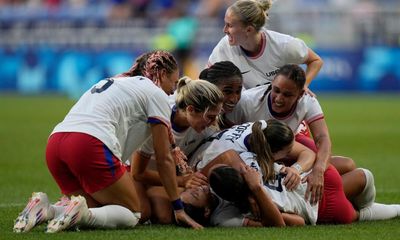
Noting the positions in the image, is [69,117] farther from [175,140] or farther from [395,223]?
[395,223]

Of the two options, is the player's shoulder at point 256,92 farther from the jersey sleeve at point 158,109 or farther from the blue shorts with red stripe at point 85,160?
the blue shorts with red stripe at point 85,160

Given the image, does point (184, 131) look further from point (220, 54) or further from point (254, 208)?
point (220, 54)

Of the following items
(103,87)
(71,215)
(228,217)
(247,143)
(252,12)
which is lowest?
(228,217)

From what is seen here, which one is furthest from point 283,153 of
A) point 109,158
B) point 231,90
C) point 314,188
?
point 109,158

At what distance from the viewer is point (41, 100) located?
25.4 metres

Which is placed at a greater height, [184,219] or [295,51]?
[295,51]

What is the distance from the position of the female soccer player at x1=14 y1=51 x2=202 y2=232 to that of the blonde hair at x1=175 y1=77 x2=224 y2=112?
15 centimetres

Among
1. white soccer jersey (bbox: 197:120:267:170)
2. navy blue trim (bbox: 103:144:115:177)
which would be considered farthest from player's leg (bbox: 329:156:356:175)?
navy blue trim (bbox: 103:144:115:177)

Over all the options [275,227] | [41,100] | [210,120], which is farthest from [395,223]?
[41,100]

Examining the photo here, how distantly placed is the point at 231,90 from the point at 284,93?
0.46 m

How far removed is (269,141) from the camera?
783cm

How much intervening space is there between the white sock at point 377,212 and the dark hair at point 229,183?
1.37 meters

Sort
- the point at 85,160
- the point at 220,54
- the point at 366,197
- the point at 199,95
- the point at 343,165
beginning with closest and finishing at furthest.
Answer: the point at 85,160 → the point at 199,95 → the point at 366,197 → the point at 343,165 → the point at 220,54

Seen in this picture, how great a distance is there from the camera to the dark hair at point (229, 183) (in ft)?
24.7
